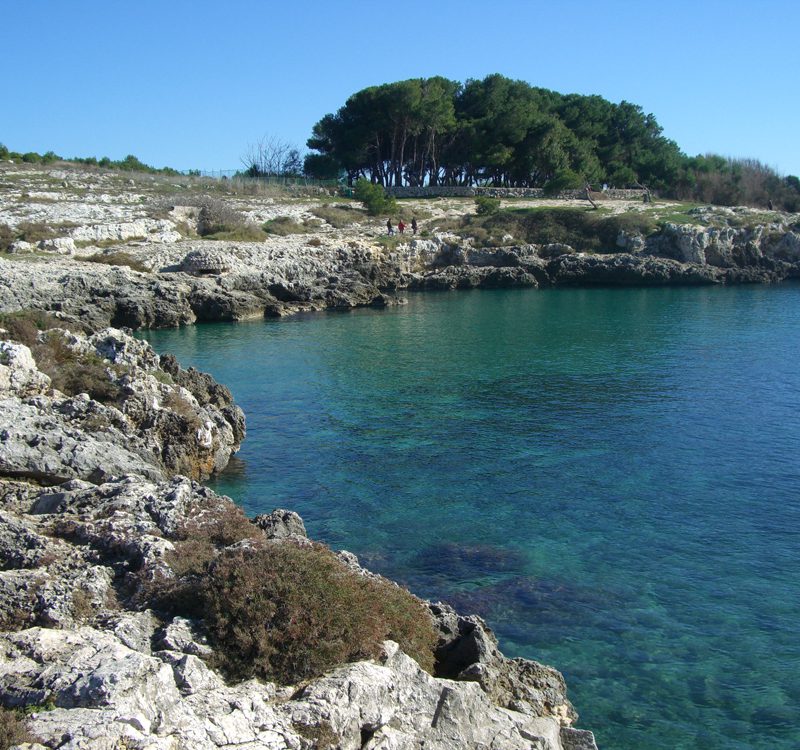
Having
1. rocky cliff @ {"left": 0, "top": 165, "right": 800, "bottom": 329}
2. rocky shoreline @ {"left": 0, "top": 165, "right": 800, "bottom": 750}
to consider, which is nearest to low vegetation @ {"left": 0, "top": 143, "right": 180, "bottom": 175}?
rocky cliff @ {"left": 0, "top": 165, "right": 800, "bottom": 329}

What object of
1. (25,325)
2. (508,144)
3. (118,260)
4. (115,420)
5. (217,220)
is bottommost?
(115,420)

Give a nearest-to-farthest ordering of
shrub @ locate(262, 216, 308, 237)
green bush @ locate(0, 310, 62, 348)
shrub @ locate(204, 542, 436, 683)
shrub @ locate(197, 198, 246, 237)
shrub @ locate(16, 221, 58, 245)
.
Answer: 1. shrub @ locate(204, 542, 436, 683)
2. green bush @ locate(0, 310, 62, 348)
3. shrub @ locate(16, 221, 58, 245)
4. shrub @ locate(197, 198, 246, 237)
5. shrub @ locate(262, 216, 308, 237)

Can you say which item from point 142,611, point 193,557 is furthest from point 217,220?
point 142,611

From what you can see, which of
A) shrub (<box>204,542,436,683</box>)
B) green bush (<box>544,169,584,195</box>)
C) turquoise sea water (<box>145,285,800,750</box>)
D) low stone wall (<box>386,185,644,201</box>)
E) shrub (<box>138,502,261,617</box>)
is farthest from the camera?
low stone wall (<box>386,185,644,201</box>)

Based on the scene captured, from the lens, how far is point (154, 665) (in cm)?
793

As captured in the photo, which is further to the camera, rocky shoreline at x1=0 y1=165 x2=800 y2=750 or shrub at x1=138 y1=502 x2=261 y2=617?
shrub at x1=138 y1=502 x2=261 y2=617

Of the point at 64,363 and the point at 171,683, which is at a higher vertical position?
the point at 64,363

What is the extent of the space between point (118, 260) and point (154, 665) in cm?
5163

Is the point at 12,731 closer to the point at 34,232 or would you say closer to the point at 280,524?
the point at 280,524

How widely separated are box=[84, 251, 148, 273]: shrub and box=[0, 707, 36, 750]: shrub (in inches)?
2021

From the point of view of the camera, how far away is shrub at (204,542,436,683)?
28.8 ft

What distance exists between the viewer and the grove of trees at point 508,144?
311 ft

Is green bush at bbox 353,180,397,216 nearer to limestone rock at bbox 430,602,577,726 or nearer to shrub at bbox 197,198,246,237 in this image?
shrub at bbox 197,198,246,237

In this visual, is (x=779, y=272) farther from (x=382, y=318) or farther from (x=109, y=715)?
(x=109, y=715)
